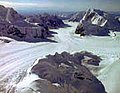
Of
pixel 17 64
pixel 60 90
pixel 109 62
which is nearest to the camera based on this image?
pixel 60 90

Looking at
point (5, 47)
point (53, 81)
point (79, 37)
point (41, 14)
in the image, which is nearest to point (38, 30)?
point (79, 37)

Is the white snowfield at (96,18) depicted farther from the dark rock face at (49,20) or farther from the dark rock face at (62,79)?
the dark rock face at (62,79)

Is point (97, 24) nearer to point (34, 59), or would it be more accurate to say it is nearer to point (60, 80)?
point (34, 59)

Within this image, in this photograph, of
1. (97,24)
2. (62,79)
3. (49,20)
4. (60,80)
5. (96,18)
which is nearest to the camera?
(60,80)

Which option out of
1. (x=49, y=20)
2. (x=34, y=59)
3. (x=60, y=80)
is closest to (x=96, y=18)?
(x=49, y=20)

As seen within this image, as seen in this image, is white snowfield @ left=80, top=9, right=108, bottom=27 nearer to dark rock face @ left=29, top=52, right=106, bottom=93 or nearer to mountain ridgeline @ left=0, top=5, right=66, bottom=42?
mountain ridgeline @ left=0, top=5, right=66, bottom=42

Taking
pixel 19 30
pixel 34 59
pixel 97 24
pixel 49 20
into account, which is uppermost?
pixel 34 59

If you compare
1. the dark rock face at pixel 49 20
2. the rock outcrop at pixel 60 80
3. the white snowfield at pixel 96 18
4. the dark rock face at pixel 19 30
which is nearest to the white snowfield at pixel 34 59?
the rock outcrop at pixel 60 80

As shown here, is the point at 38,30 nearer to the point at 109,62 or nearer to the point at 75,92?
the point at 109,62
